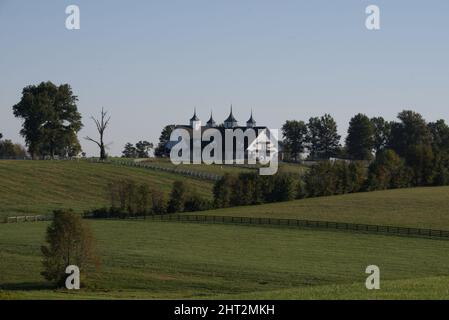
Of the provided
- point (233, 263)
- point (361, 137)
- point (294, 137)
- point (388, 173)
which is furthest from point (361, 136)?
point (233, 263)

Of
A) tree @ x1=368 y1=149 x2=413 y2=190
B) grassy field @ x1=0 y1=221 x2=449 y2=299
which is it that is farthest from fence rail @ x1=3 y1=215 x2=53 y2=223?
tree @ x1=368 y1=149 x2=413 y2=190

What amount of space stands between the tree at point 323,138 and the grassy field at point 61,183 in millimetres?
68017

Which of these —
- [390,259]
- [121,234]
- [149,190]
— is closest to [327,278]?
[390,259]

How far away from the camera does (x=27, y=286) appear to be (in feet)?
122

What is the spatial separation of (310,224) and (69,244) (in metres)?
31.8

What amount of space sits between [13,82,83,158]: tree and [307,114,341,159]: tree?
70002 mm

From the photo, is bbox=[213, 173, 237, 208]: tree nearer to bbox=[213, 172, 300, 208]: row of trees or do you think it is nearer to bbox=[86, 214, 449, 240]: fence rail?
bbox=[213, 172, 300, 208]: row of trees

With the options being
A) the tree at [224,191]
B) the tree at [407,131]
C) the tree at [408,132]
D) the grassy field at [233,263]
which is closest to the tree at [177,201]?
the tree at [224,191]

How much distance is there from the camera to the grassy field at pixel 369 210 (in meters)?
70.6

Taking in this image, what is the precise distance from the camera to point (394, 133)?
171m

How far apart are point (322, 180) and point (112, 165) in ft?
131

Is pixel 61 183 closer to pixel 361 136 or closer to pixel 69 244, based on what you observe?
pixel 69 244

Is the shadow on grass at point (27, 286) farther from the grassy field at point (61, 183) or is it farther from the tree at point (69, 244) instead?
the grassy field at point (61, 183)
